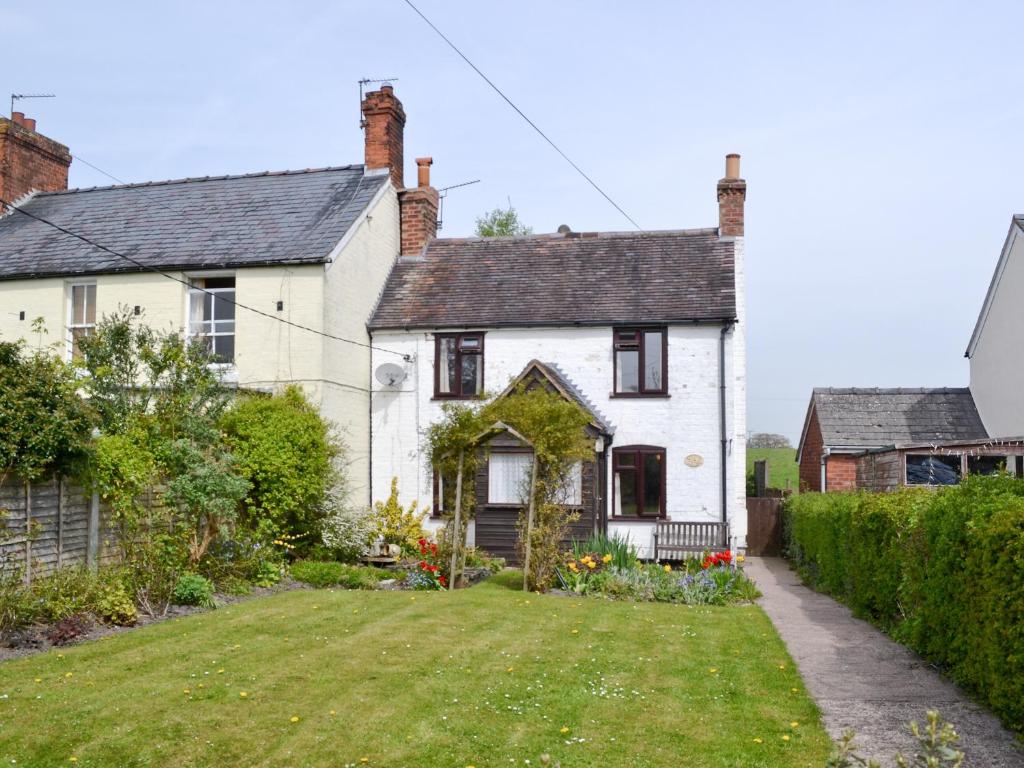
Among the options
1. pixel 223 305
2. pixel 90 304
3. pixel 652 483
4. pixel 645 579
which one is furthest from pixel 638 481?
pixel 90 304

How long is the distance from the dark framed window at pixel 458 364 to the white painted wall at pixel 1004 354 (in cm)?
1313

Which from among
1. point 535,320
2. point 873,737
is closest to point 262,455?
point 535,320

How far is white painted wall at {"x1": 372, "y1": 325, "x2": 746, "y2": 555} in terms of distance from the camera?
2072 cm

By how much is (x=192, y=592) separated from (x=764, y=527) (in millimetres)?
16466

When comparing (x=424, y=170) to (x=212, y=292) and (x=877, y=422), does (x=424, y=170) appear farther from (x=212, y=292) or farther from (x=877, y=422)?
(x=877, y=422)

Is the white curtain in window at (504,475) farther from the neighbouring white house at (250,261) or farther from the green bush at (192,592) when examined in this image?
the green bush at (192,592)

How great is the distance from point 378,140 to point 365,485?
8.64 metres

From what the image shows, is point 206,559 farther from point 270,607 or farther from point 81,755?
point 81,755

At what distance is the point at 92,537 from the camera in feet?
42.4

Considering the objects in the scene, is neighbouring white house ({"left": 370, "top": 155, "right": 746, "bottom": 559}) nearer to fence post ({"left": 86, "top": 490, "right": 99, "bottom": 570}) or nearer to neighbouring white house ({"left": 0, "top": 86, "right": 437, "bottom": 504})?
neighbouring white house ({"left": 0, "top": 86, "right": 437, "bottom": 504})

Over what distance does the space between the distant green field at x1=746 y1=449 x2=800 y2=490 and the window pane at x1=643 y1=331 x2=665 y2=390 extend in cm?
2148

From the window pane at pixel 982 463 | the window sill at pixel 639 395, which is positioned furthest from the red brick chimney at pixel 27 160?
the window pane at pixel 982 463

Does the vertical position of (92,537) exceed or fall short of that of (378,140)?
it falls short

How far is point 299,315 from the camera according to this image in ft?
65.5
